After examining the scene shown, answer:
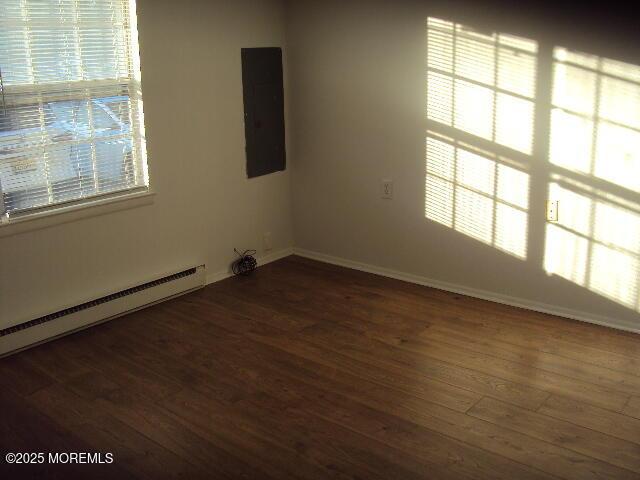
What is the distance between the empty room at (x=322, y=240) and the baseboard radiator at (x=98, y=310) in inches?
0.6

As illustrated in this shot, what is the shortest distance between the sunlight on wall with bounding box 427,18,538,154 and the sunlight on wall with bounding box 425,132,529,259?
152 mm

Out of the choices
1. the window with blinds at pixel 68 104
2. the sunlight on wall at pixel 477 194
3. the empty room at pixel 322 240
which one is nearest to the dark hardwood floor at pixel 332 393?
the empty room at pixel 322 240

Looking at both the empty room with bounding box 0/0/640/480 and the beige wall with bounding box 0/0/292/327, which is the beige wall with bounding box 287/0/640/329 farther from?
the beige wall with bounding box 0/0/292/327

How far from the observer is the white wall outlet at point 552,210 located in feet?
13.7

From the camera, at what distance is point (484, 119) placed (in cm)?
432

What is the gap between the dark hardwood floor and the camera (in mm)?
2848

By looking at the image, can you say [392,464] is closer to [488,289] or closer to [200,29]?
[488,289]

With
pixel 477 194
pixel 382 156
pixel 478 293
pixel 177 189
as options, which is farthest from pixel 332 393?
pixel 382 156

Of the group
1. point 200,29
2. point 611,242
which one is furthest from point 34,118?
point 611,242

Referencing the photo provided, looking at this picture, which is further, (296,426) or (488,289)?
(488,289)

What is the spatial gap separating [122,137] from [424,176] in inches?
77.1

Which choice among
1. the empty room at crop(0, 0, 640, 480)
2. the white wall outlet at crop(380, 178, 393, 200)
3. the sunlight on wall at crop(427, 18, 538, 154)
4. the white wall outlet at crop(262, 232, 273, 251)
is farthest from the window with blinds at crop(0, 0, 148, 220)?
the sunlight on wall at crop(427, 18, 538, 154)

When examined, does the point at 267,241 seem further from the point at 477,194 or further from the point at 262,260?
the point at 477,194

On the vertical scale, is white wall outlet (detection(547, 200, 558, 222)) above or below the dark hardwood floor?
above
